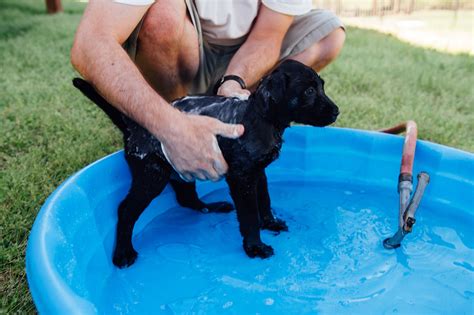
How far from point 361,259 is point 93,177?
4.05 ft

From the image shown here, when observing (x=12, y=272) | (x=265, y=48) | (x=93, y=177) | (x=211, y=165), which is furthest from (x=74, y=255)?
(x=265, y=48)

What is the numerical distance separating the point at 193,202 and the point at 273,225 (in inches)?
17.6

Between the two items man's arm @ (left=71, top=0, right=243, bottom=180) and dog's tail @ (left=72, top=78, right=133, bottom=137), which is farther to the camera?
dog's tail @ (left=72, top=78, right=133, bottom=137)

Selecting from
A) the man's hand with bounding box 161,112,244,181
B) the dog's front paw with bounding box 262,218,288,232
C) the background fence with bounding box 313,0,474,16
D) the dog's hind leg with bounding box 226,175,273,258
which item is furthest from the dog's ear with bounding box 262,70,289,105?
the background fence with bounding box 313,0,474,16

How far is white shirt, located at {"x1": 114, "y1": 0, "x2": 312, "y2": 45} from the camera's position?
2598mm

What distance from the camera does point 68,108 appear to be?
3.59m

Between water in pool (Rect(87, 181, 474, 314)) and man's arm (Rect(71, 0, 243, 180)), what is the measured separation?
0.46 m

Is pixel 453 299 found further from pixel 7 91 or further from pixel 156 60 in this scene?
pixel 7 91

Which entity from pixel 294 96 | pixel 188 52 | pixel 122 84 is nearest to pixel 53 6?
pixel 188 52

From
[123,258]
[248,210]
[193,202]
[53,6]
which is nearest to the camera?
[248,210]

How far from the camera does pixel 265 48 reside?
2639 mm

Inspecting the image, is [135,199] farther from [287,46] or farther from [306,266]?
[287,46]

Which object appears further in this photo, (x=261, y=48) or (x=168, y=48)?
(x=261, y=48)

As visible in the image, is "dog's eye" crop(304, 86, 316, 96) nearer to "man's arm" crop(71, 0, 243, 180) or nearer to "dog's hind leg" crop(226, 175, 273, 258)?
"man's arm" crop(71, 0, 243, 180)
